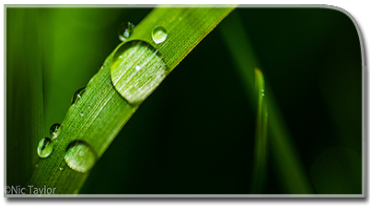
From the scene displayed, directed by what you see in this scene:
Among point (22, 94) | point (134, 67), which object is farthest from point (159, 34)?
point (22, 94)

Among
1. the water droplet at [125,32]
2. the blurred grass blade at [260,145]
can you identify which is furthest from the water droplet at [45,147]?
the blurred grass blade at [260,145]

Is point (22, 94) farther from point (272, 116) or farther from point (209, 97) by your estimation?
point (272, 116)

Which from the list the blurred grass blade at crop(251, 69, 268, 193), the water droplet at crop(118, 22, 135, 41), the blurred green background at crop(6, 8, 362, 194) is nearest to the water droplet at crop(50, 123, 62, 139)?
the blurred green background at crop(6, 8, 362, 194)

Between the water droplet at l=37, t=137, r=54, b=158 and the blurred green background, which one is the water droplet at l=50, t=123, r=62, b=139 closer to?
the water droplet at l=37, t=137, r=54, b=158

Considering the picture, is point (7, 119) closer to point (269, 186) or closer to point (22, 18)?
point (22, 18)

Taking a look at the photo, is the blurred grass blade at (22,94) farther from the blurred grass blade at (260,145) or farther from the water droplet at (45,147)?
the blurred grass blade at (260,145)

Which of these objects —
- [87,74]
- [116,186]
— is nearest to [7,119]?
[87,74]
